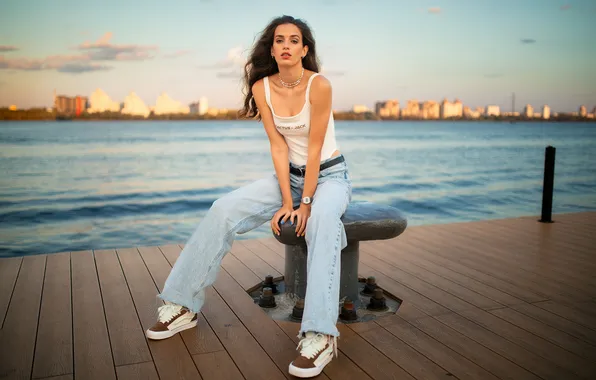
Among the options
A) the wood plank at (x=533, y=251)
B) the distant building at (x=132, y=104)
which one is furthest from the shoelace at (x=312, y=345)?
the distant building at (x=132, y=104)

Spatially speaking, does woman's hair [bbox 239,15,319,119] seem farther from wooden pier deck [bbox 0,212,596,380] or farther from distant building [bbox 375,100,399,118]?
distant building [bbox 375,100,399,118]

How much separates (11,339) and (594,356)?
2.59m

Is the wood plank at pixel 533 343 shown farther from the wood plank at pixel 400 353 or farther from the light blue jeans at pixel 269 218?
the light blue jeans at pixel 269 218

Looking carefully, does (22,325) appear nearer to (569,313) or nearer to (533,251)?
(569,313)

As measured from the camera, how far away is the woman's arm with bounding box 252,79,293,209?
2.83 metres

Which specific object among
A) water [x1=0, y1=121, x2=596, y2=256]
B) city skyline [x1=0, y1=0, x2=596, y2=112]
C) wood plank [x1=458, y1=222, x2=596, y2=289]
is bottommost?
water [x1=0, y1=121, x2=596, y2=256]

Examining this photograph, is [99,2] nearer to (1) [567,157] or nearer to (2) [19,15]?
(2) [19,15]

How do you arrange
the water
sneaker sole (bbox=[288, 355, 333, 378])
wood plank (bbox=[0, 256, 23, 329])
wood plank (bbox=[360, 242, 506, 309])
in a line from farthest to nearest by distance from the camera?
1. the water
2. wood plank (bbox=[360, 242, 506, 309])
3. wood plank (bbox=[0, 256, 23, 329])
4. sneaker sole (bbox=[288, 355, 333, 378])

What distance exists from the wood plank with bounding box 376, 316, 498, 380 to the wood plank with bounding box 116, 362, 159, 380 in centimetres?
112

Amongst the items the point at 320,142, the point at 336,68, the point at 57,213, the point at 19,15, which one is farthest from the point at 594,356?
the point at 19,15

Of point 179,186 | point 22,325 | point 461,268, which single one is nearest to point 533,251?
point 461,268

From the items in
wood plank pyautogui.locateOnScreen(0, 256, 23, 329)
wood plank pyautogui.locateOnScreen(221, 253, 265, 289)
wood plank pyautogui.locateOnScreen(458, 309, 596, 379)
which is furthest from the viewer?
wood plank pyautogui.locateOnScreen(221, 253, 265, 289)

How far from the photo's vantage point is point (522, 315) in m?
2.92

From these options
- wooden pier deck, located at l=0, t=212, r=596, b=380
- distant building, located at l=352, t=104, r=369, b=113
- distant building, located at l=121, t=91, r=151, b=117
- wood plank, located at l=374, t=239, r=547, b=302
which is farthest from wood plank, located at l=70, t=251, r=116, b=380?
distant building, located at l=121, t=91, r=151, b=117
